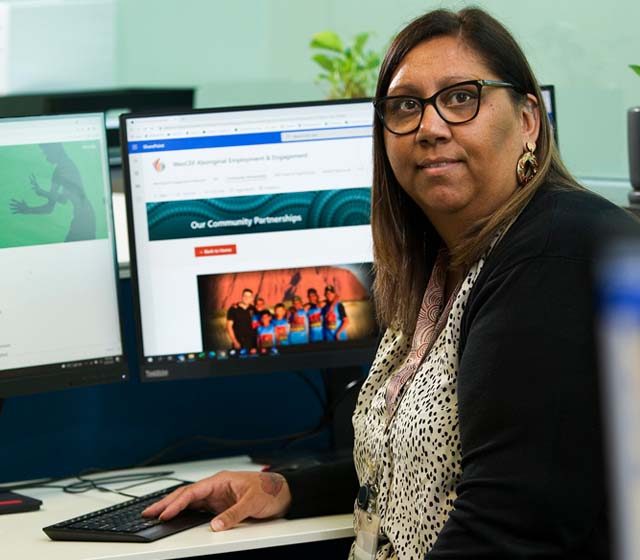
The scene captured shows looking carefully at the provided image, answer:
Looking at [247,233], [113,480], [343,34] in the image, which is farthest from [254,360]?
[343,34]

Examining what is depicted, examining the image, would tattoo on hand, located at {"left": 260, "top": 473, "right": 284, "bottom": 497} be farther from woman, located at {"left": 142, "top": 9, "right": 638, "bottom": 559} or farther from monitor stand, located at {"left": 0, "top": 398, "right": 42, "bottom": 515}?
monitor stand, located at {"left": 0, "top": 398, "right": 42, "bottom": 515}

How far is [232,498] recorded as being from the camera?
148 centimetres

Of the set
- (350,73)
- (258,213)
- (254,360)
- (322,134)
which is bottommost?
(254,360)

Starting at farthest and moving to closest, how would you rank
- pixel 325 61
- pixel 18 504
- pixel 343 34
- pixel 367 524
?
pixel 343 34 → pixel 325 61 → pixel 18 504 → pixel 367 524

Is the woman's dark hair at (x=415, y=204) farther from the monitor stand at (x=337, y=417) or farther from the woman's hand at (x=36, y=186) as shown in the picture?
the woman's hand at (x=36, y=186)

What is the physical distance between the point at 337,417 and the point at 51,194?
634 mm

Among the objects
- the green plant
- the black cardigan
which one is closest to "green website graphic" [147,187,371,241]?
the black cardigan

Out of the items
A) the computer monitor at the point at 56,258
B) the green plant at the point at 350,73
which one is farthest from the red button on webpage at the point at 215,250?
the green plant at the point at 350,73

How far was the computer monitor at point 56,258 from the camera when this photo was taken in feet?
5.21

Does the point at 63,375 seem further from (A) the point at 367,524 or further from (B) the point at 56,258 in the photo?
(A) the point at 367,524

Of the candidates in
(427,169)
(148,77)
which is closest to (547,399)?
(427,169)

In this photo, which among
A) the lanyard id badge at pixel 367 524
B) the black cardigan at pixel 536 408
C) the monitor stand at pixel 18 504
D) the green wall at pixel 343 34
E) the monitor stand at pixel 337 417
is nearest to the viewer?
the black cardigan at pixel 536 408

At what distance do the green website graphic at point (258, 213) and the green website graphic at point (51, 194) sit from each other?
97 mm

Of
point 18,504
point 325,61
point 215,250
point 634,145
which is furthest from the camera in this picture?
point 325,61
